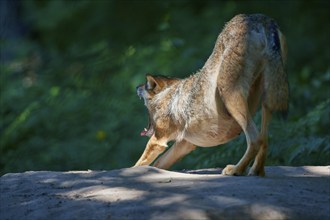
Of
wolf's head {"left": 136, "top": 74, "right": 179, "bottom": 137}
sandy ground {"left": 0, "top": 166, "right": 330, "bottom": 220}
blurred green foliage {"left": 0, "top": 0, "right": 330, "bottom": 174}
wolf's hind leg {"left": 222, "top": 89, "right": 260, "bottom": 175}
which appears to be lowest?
sandy ground {"left": 0, "top": 166, "right": 330, "bottom": 220}

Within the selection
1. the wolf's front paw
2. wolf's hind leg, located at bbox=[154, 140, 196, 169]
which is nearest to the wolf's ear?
wolf's hind leg, located at bbox=[154, 140, 196, 169]

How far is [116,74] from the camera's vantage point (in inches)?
556

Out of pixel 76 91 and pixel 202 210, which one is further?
pixel 76 91

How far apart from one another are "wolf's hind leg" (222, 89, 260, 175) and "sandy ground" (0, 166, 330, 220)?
0.42 metres

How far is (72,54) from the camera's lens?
45.3 ft

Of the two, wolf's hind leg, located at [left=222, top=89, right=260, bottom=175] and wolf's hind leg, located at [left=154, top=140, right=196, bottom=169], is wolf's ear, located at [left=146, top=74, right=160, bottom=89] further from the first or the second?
wolf's hind leg, located at [left=222, top=89, right=260, bottom=175]

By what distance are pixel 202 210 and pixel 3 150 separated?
7.54 m

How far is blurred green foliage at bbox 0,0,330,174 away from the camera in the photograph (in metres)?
9.58

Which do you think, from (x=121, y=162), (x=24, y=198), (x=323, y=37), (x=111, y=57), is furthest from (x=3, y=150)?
(x=24, y=198)

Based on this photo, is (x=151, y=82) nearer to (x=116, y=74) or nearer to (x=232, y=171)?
(x=232, y=171)

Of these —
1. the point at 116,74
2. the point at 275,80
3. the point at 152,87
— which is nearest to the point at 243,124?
the point at 275,80

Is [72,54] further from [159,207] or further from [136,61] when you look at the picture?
[159,207]

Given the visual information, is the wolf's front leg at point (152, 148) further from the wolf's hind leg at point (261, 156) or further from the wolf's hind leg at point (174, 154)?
the wolf's hind leg at point (261, 156)

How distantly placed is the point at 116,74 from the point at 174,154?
6.22 metres
